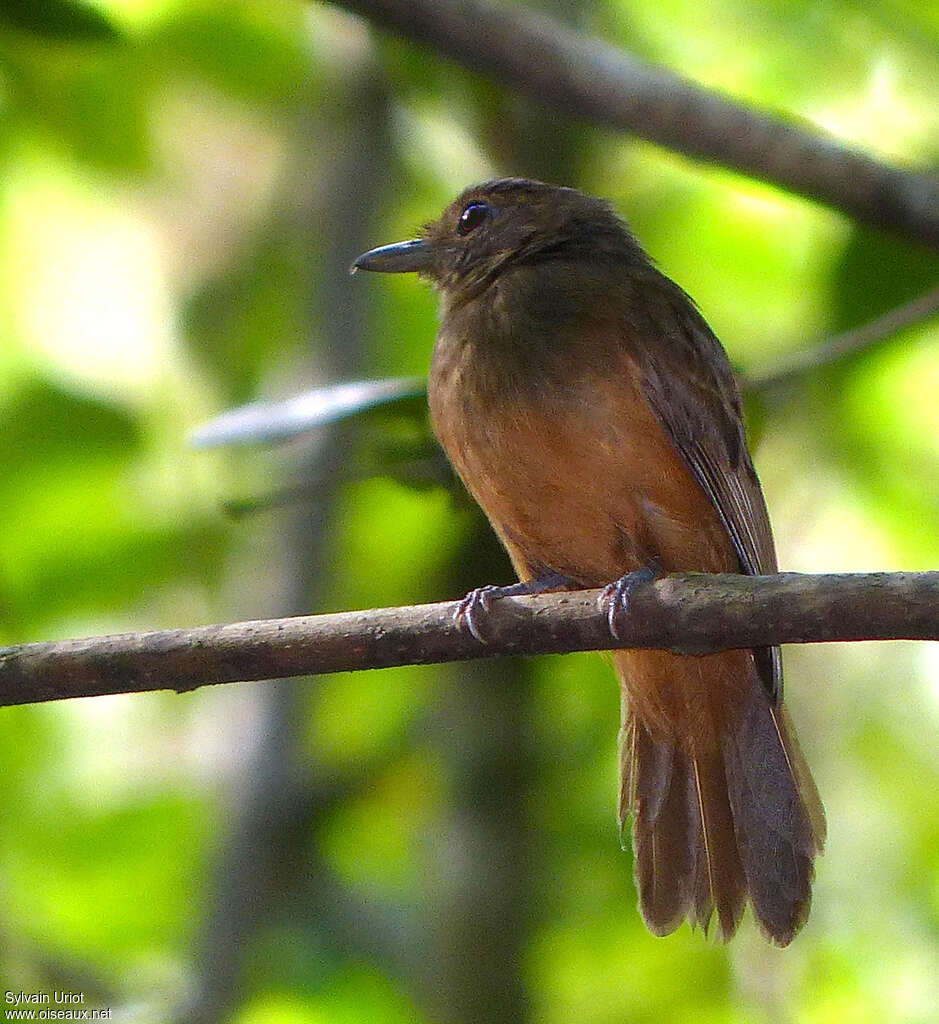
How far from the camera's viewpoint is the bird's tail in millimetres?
3498

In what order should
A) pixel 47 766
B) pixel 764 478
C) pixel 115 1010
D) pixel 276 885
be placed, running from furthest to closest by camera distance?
pixel 764 478 → pixel 47 766 → pixel 276 885 → pixel 115 1010

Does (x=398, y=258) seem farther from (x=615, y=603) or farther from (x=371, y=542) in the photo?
(x=615, y=603)

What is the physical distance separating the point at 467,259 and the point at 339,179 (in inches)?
38.0

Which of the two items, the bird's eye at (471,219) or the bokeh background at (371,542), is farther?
the bird's eye at (471,219)

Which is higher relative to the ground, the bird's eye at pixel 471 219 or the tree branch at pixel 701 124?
the bird's eye at pixel 471 219

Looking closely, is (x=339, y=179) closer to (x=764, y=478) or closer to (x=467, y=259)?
(x=467, y=259)

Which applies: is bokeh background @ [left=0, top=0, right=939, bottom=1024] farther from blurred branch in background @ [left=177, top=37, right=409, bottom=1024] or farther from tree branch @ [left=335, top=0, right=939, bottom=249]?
tree branch @ [left=335, top=0, right=939, bottom=249]

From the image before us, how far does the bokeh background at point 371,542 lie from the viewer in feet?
12.9

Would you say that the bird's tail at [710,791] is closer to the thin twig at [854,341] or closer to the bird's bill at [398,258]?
the thin twig at [854,341]

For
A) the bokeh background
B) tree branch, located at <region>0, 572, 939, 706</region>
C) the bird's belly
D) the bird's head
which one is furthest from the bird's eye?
tree branch, located at <region>0, 572, 939, 706</region>

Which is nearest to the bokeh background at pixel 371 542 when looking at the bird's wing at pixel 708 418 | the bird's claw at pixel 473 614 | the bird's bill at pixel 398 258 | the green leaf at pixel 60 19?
the green leaf at pixel 60 19

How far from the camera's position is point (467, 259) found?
418cm

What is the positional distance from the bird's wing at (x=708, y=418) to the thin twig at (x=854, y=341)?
140 millimetres

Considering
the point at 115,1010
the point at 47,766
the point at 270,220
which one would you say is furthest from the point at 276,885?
the point at 270,220
